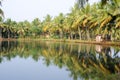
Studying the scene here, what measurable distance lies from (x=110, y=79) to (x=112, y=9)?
84.9 ft

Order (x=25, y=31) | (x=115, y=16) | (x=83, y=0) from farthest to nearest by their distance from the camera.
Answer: (x=25, y=31) < (x=115, y=16) < (x=83, y=0)

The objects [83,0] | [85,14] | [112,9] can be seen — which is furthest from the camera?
[85,14]

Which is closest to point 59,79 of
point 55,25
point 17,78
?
point 17,78

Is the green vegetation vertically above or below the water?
above

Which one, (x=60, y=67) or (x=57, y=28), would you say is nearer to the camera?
(x=60, y=67)

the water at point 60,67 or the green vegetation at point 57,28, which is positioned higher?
the green vegetation at point 57,28

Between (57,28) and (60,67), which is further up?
(57,28)

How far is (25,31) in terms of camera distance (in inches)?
3937

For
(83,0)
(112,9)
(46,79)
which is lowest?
(46,79)

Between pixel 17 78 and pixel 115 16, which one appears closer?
pixel 17 78

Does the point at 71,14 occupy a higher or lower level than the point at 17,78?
Result: higher

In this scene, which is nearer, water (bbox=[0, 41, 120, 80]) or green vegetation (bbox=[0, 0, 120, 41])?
water (bbox=[0, 41, 120, 80])

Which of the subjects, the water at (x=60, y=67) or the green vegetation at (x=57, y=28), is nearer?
the water at (x=60, y=67)

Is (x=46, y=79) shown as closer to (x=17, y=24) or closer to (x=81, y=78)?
(x=81, y=78)
